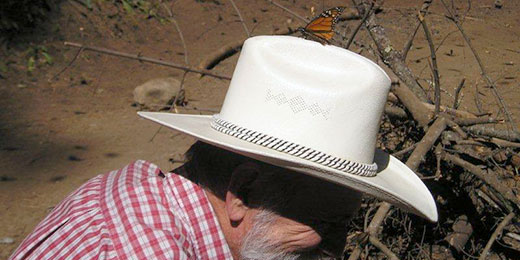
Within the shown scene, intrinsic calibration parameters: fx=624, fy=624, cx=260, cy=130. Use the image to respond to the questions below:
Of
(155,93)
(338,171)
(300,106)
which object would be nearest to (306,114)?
(300,106)

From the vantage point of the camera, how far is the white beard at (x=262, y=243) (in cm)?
187

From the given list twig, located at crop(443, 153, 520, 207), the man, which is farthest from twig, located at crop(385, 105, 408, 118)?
the man

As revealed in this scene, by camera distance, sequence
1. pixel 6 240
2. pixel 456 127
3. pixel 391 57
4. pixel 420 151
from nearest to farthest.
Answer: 1. pixel 420 151
2. pixel 456 127
3. pixel 391 57
4. pixel 6 240

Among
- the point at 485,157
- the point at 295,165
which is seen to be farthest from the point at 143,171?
the point at 485,157

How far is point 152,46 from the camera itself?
741cm

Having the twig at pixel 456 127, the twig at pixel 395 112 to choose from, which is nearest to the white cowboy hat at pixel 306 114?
the twig at pixel 456 127

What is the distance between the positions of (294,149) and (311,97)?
152mm

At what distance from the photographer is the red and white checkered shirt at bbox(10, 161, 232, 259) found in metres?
1.68

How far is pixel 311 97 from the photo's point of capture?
1732 mm

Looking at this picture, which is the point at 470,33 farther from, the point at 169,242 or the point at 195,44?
the point at 169,242

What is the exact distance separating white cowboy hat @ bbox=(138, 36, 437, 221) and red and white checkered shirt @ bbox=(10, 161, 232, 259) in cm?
21

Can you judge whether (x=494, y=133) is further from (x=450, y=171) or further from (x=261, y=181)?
(x=261, y=181)

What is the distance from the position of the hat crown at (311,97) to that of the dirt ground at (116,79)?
1.90 m

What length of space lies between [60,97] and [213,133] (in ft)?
15.8
